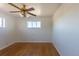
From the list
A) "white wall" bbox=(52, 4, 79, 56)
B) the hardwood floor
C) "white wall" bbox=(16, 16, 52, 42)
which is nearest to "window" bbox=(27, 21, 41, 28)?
"white wall" bbox=(16, 16, 52, 42)

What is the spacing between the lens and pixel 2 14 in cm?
427

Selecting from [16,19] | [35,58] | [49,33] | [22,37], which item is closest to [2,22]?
[16,19]

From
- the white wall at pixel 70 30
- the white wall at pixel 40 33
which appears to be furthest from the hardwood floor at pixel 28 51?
the white wall at pixel 40 33

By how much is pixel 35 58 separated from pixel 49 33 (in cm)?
573

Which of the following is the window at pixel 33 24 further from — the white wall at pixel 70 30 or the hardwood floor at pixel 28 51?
the white wall at pixel 70 30

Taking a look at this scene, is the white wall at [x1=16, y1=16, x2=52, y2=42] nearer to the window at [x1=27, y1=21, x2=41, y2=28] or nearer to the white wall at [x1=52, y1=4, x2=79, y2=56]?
the window at [x1=27, y1=21, x2=41, y2=28]

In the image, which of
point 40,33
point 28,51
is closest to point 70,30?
point 28,51

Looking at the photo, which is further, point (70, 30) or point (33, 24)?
point (33, 24)

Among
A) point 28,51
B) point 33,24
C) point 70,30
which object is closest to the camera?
point 70,30

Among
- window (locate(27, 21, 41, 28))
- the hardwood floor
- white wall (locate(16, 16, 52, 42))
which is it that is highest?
window (locate(27, 21, 41, 28))

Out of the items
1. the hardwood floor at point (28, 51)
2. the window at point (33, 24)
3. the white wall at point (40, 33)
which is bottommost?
the hardwood floor at point (28, 51)

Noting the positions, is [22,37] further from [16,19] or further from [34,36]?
[16,19]

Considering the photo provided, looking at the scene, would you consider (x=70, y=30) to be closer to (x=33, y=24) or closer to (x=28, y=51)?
(x=28, y=51)

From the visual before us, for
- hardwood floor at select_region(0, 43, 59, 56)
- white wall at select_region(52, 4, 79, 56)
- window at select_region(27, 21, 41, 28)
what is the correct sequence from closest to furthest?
white wall at select_region(52, 4, 79, 56)
hardwood floor at select_region(0, 43, 59, 56)
window at select_region(27, 21, 41, 28)
